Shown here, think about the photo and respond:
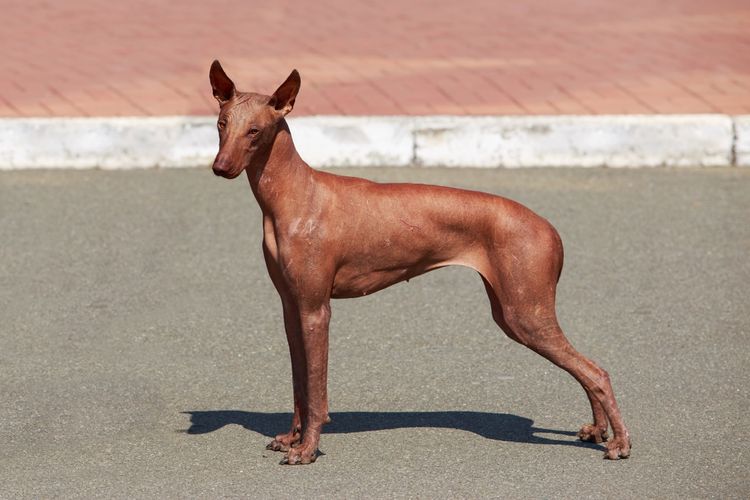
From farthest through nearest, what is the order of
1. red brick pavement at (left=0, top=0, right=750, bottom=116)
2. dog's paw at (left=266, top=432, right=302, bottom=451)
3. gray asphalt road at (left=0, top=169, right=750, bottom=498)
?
red brick pavement at (left=0, top=0, right=750, bottom=116)
dog's paw at (left=266, top=432, right=302, bottom=451)
gray asphalt road at (left=0, top=169, right=750, bottom=498)

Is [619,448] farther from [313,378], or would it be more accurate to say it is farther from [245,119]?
[245,119]

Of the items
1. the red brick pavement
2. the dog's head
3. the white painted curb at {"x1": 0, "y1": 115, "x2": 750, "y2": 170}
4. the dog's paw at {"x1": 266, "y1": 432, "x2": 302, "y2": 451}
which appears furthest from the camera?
the red brick pavement

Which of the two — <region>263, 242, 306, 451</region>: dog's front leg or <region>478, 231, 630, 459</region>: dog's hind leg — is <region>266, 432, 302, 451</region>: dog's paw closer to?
<region>263, 242, 306, 451</region>: dog's front leg

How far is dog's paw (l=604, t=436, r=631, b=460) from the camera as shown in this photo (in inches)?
209

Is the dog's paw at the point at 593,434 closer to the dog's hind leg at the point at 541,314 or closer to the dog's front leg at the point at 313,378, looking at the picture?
the dog's hind leg at the point at 541,314

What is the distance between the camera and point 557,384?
245 inches

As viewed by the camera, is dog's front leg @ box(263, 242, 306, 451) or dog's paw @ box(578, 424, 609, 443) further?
dog's paw @ box(578, 424, 609, 443)

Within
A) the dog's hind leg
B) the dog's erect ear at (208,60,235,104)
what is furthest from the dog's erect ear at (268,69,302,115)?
the dog's hind leg

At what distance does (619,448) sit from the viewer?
5.32m

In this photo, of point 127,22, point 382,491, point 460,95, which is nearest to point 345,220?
point 382,491

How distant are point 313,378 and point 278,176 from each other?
799mm

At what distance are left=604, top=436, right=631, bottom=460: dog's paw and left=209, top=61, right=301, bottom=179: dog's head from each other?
1.79 metres

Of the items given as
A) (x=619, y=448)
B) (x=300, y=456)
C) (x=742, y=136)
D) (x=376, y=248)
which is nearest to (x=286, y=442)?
(x=300, y=456)

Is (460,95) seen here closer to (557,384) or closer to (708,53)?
(708,53)
